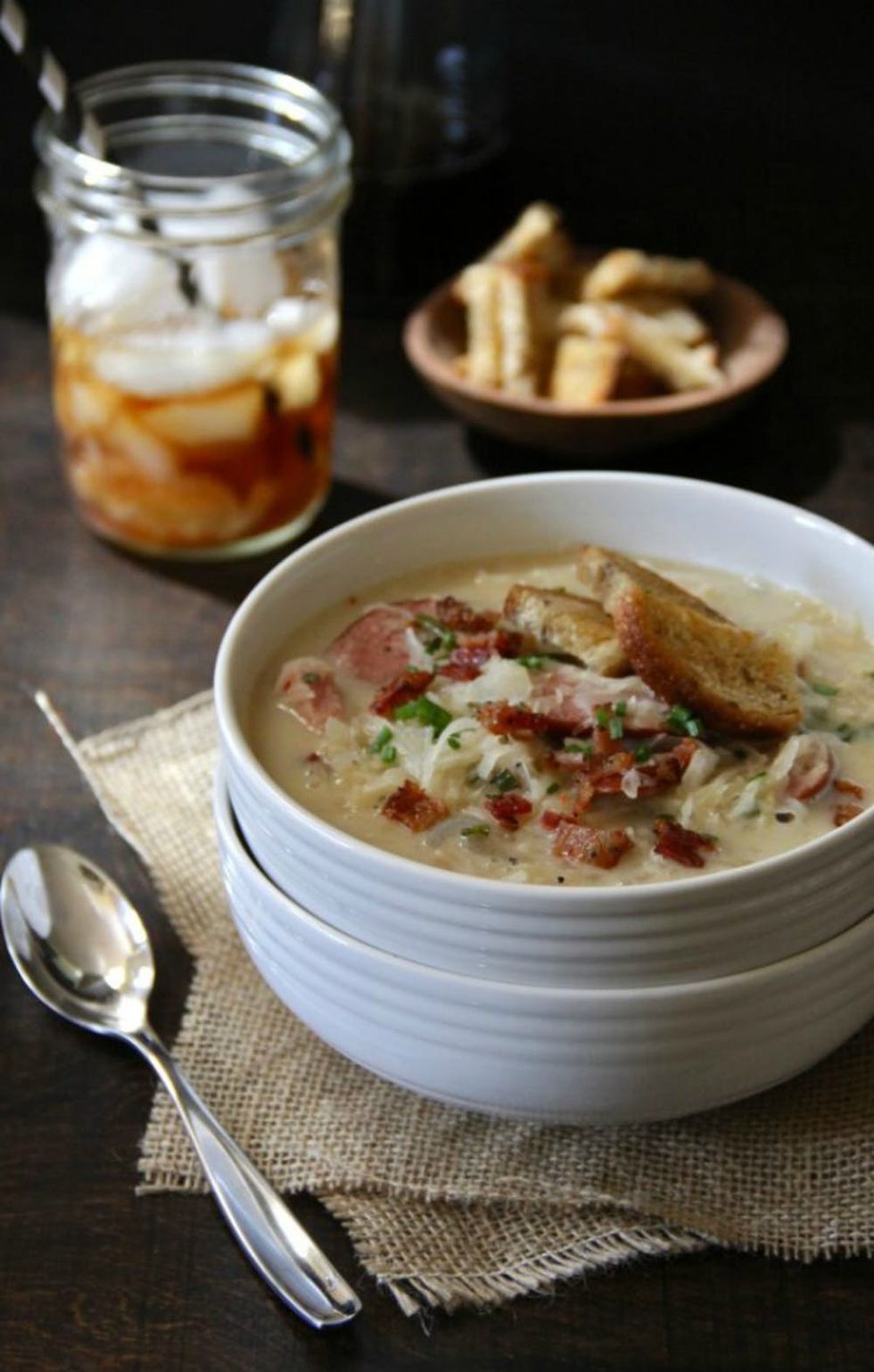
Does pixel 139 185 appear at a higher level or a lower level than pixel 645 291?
higher

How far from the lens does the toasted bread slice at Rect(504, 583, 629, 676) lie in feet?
6.85

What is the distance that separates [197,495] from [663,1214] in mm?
1557

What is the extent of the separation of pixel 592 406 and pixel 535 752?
131cm

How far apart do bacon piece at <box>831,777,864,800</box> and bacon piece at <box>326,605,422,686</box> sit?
20.1 inches

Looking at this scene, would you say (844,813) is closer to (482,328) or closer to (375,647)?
(375,647)

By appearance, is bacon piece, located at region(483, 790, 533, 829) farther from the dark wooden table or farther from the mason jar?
the mason jar

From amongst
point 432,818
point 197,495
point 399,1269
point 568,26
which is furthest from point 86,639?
point 568,26

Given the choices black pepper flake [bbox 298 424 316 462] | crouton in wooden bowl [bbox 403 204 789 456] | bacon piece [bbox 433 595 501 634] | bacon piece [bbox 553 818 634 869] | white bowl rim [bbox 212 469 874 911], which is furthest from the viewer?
crouton in wooden bowl [bbox 403 204 789 456]

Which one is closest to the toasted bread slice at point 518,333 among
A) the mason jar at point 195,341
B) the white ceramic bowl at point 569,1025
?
the mason jar at point 195,341

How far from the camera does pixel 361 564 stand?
230 cm

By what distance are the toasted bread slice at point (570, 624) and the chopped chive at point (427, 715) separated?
16cm

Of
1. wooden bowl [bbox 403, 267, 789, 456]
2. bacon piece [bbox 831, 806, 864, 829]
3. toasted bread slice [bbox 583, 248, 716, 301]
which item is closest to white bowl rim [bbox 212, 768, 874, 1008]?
bacon piece [bbox 831, 806, 864, 829]

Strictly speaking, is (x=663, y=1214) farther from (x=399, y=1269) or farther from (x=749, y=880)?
(x=749, y=880)

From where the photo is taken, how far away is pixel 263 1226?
5.97 feet
